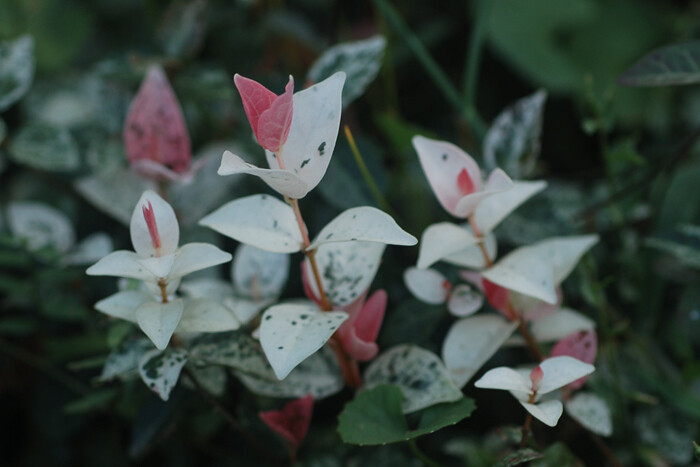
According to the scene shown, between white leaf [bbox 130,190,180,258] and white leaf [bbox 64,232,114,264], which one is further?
white leaf [bbox 64,232,114,264]

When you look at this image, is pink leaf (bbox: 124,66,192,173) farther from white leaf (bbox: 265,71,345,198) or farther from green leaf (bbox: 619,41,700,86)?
green leaf (bbox: 619,41,700,86)

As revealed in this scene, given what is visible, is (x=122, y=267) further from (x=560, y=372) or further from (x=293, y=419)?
(x=560, y=372)

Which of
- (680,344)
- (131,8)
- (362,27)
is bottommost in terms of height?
(680,344)

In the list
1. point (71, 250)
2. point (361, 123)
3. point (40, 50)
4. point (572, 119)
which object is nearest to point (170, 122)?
point (71, 250)

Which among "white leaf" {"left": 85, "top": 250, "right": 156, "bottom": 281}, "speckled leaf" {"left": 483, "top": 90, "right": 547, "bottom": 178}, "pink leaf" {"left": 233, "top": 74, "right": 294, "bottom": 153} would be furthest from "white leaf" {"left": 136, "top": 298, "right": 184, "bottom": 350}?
"speckled leaf" {"left": 483, "top": 90, "right": 547, "bottom": 178}

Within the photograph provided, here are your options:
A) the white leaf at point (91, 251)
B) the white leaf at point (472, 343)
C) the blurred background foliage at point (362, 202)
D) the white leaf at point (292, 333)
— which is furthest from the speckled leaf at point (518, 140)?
the white leaf at point (91, 251)

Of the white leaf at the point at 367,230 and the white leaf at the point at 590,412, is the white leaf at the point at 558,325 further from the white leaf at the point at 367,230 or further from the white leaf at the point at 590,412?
the white leaf at the point at 367,230

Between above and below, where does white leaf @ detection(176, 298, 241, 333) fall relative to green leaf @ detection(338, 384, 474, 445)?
above

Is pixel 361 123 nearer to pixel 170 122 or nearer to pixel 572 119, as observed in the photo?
pixel 572 119

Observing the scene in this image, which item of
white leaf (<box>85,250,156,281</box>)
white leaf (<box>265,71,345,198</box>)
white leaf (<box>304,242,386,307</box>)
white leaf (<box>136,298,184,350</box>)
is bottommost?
white leaf (<box>304,242,386,307</box>)
